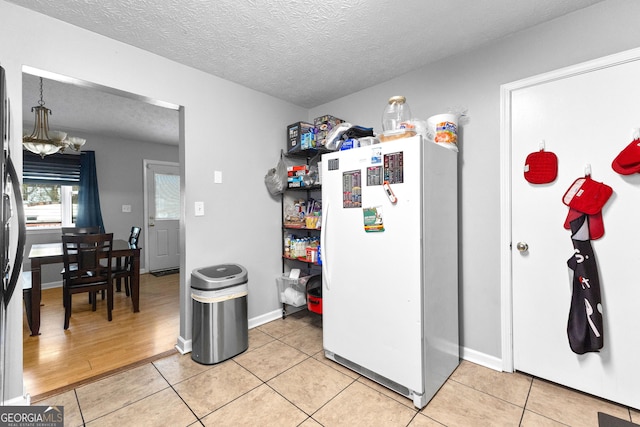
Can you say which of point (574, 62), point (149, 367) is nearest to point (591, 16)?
point (574, 62)

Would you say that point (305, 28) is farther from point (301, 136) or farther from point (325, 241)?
point (325, 241)

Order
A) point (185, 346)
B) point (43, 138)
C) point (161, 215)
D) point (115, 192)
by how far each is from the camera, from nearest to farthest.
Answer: point (185, 346) < point (43, 138) < point (115, 192) < point (161, 215)

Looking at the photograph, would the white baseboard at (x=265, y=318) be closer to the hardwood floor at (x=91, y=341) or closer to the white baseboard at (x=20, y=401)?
the hardwood floor at (x=91, y=341)

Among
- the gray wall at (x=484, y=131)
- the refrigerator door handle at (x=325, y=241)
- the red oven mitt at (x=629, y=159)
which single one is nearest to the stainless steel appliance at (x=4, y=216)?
the refrigerator door handle at (x=325, y=241)

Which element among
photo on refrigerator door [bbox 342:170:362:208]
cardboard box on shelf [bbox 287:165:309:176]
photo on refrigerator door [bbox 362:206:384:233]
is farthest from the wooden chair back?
photo on refrigerator door [bbox 362:206:384:233]

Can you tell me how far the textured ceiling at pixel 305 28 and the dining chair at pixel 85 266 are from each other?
6.58 ft

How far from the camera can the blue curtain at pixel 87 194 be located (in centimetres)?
446

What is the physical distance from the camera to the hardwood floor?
6.68 feet

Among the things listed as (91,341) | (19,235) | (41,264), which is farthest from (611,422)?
(41,264)

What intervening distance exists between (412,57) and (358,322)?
207cm

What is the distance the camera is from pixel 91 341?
254 centimetres

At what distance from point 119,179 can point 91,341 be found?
10.7 feet

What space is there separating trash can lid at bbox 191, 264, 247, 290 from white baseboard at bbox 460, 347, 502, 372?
1.83m

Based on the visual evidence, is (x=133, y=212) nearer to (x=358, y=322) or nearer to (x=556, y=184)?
(x=358, y=322)
